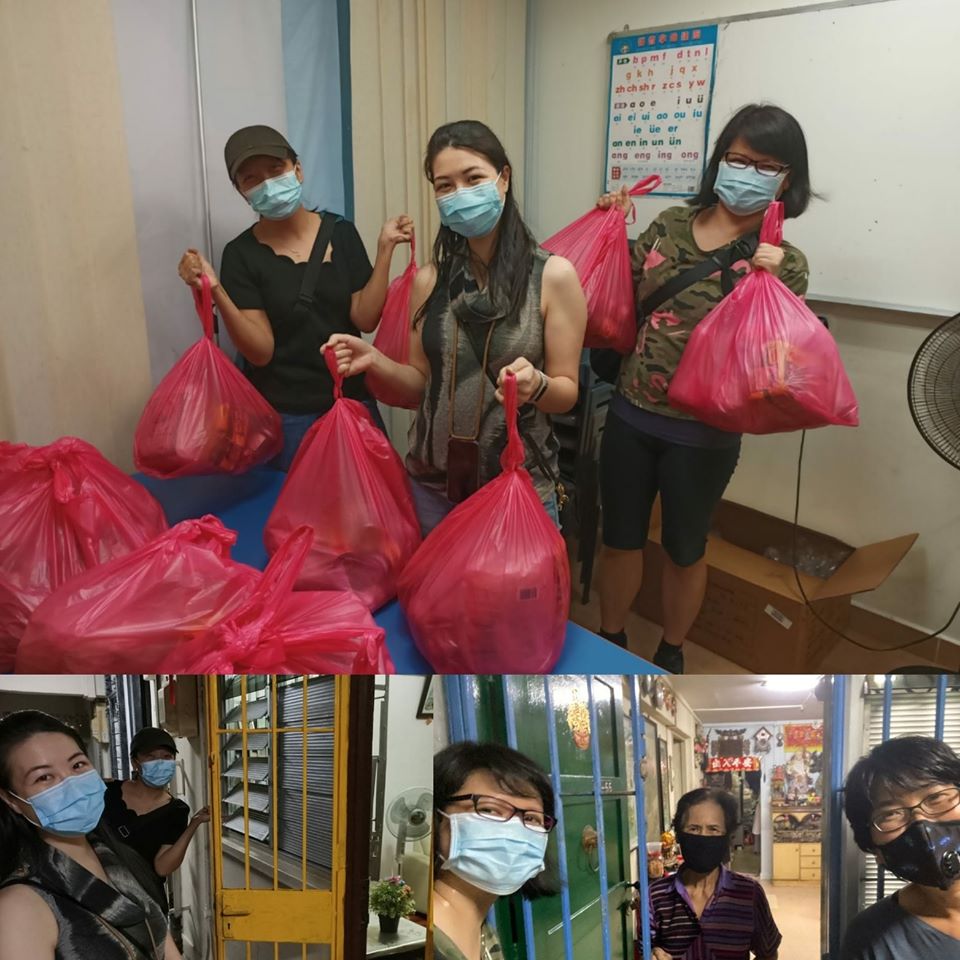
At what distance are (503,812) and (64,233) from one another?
1.58m

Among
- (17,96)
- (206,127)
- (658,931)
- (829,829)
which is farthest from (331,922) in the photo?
(206,127)

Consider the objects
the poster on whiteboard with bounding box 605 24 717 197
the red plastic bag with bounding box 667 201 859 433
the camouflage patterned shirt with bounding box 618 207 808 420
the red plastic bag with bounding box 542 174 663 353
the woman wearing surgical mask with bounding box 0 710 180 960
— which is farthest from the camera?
the poster on whiteboard with bounding box 605 24 717 197

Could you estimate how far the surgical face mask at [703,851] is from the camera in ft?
2.51

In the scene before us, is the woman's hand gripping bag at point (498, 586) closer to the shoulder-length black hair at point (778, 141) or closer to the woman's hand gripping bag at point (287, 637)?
the woman's hand gripping bag at point (287, 637)

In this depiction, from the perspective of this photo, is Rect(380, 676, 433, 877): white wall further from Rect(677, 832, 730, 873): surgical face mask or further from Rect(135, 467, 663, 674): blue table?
Rect(135, 467, 663, 674): blue table

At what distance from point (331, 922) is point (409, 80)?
204cm

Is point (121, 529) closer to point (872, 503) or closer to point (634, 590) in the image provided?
point (634, 590)

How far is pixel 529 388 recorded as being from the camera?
129 centimetres

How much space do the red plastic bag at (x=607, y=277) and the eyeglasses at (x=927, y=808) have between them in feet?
4.07

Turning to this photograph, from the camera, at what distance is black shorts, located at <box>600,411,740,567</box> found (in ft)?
6.04

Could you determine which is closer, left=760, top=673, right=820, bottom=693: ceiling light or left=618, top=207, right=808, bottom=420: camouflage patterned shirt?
left=760, top=673, right=820, bottom=693: ceiling light

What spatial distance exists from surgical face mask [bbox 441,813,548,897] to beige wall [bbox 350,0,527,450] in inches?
64.1

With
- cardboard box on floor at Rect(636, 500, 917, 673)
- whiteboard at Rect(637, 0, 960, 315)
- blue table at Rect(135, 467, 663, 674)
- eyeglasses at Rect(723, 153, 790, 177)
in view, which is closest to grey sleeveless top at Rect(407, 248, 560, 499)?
blue table at Rect(135, 467, 663, 674)

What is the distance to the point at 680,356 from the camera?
5.72 feet
